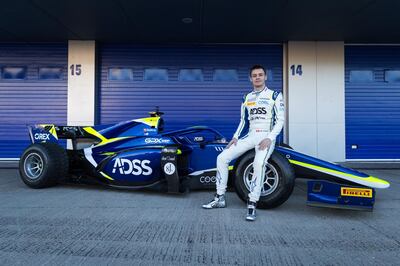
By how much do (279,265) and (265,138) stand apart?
1.66 m

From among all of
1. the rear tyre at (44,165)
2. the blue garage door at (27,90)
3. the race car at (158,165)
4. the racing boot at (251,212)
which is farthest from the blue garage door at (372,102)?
the blue garage door at (27,90)

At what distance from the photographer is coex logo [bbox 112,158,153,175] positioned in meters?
4.88

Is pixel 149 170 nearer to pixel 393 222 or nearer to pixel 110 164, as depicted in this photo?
pixel 110 164

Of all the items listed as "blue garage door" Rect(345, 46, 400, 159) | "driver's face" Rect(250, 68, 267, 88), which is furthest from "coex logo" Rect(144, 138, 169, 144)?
"blue garage door" Rect(345, 46, 400, 159)

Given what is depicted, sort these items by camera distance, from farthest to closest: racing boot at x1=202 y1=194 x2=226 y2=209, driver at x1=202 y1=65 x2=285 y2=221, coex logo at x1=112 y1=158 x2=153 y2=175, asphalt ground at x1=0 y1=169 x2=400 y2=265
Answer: coex logo at x1=112 y1=158 x2=153 y2=175
racing boot at x1=202 y1=194 x2=226 y2=209
driver at x1=202 y1=65 x2=285 y2=221
asphalt ground at x1=0 y1=169 x2=400 y2=265

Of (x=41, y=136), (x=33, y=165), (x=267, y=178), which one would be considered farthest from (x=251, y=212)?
(x=41, y=136)

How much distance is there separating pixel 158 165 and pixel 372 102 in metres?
7.08

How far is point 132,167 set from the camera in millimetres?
4930

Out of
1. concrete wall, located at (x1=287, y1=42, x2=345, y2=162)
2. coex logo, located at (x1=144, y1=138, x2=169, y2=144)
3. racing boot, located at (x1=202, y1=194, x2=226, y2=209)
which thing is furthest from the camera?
concrete wall, located at (x1=287, y1=42, x2=345, y2=162)

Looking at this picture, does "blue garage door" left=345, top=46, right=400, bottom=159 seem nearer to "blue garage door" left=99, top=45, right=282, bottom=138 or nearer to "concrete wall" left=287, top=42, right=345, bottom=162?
"concrete wall" left=287, top=42, right=345, bottom=162

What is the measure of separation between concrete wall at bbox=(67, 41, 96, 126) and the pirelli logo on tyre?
7029 millimetres

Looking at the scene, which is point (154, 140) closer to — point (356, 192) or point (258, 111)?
point (258, 111)

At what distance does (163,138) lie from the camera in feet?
16.6

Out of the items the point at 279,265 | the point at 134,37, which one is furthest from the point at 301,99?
the point at 279,265
